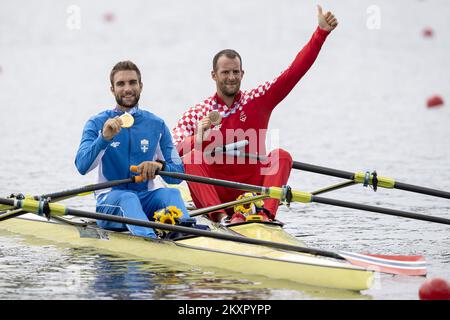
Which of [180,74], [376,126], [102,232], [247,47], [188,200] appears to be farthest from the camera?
[247,47]

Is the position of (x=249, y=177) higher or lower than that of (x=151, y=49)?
lower

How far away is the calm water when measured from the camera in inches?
374

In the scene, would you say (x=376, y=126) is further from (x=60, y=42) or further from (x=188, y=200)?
(x=60, y=42)

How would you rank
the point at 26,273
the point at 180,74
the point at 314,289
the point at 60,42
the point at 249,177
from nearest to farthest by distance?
the point at 314,289
the point at 26,273
the point at 249,177
the point at 180,74
the point at 60,42

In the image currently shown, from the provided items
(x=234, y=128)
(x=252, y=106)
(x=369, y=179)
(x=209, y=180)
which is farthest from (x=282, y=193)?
(x=252, y=106)

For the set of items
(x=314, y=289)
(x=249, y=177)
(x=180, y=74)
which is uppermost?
(x=180, y=74)

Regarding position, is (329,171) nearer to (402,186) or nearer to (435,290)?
(402,186)

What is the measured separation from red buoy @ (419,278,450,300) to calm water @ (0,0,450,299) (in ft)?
0.44

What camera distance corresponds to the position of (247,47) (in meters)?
29.6

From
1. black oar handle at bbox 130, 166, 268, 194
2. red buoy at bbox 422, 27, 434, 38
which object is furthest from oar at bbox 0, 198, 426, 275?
red buoy at bbox 422, 27, 434, 38

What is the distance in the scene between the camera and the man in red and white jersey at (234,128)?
36.2 ft

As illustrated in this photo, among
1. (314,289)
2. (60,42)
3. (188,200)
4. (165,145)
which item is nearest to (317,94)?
(60,42)

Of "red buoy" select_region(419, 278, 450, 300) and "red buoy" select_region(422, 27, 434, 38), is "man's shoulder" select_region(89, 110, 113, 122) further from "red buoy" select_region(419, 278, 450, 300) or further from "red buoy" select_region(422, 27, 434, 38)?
"red buoy" select_region(422, 27, 434, 38)

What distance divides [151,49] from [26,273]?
20573 millimetres
